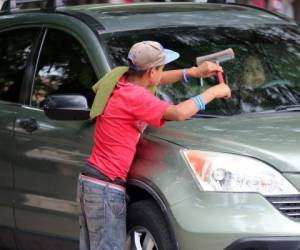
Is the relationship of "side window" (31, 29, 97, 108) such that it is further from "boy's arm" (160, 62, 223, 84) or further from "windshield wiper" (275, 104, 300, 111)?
"windshield wiper" (275, 104, 300, 111)

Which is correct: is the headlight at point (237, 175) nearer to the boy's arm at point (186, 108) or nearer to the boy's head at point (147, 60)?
the boy's arm at point (186, 108)

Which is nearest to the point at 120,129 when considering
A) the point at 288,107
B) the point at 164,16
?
the point at 288,107

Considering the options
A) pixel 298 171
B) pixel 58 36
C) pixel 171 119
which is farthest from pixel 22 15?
pixel 298 171

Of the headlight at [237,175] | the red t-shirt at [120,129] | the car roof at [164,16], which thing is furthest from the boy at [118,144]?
the car roof at [164,16]

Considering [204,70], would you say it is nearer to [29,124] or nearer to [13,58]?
[29,124]

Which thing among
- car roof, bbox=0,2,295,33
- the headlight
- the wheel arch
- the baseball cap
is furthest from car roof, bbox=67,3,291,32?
the headlight

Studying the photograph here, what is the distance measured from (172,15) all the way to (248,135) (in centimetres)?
159

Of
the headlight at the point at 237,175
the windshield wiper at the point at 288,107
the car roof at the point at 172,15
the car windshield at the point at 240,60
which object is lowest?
the headlight at the point at 237,175

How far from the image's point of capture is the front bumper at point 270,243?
12.9ft

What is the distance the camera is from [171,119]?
4.25 m

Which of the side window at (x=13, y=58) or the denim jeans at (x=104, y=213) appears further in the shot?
the side window at (x=13, y=58)

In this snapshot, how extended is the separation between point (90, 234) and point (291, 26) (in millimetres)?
2300

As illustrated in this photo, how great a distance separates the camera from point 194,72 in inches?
188

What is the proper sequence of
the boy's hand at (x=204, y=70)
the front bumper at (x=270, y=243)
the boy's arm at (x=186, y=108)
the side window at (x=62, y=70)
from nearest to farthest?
the front bumper at (x=270, y=243), the boy's arm at (x=186, y=108), the boy's hand at (x=204, y=70), the side window at (x=62, y=70)
